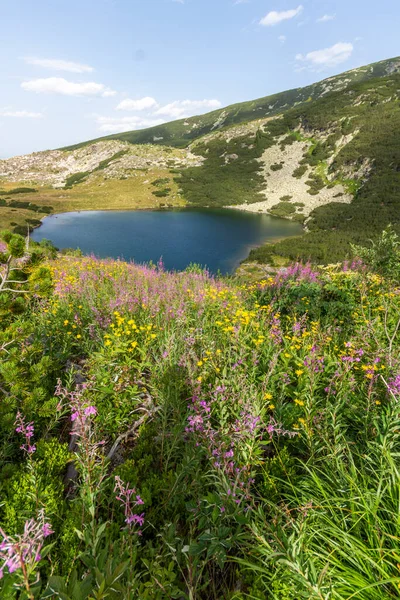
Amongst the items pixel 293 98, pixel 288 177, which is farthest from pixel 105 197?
pixel 293 98

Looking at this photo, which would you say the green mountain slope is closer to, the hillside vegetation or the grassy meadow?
the grassy meadow

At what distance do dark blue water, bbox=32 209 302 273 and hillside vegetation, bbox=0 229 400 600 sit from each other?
19.0 m

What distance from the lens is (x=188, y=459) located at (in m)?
2.23

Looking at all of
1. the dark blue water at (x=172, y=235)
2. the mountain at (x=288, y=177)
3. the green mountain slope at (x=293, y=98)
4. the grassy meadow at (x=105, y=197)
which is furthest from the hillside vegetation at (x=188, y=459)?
the green mountain slope at (x=293, y=98)

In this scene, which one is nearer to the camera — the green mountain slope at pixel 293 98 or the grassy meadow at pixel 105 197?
the grassy meadow at pixel 105 197

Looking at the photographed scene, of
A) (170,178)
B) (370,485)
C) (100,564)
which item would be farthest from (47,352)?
(170,178)

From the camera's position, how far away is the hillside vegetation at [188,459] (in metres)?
1.46

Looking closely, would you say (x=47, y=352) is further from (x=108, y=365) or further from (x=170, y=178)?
(x=170, y=178)

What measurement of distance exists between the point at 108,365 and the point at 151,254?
82.9 ft

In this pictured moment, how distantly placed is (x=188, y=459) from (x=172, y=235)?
117ft

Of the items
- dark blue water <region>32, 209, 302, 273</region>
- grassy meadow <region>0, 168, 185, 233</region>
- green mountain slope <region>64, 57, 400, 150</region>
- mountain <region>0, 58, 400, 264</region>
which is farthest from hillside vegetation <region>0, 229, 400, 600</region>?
green mountain slope <region>64, 57, 400, 150</region>

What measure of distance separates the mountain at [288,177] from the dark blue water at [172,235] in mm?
4105

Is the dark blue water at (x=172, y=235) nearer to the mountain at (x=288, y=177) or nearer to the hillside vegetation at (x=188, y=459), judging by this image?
the mountain at (x=288, y=177)

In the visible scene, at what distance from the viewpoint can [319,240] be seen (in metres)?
34.2
